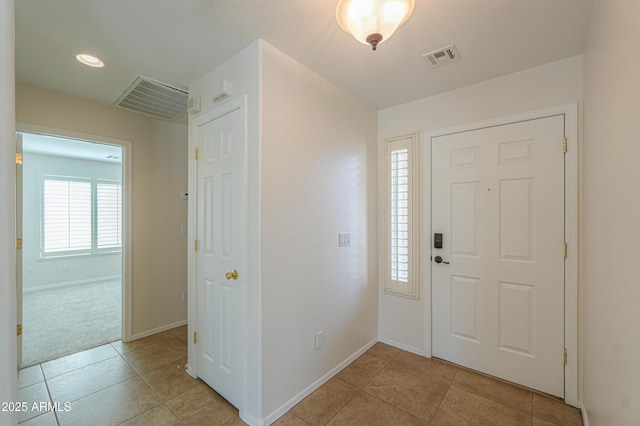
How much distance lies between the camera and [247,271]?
5.73 feet

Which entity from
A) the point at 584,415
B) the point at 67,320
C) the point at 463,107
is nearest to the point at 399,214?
the point at 463,107

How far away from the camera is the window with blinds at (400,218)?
2.60 meters

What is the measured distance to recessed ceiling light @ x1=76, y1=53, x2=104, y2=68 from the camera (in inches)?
74.4

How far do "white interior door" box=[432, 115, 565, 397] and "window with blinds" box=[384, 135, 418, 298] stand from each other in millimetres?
216

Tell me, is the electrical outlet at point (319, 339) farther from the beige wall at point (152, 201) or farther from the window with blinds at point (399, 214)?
the beige wall at point (152, 201)

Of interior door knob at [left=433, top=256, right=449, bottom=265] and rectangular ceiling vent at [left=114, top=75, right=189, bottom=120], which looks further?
interior door knob at [left=433, top=256, right=449, bottom=265]

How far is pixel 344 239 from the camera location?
2369mm

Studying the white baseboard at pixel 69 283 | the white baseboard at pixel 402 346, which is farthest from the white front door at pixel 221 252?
the white baseboard at pixel 69 283

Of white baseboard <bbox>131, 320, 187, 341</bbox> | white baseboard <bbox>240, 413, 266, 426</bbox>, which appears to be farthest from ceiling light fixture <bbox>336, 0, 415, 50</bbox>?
white baseboard <bbox>131, 320, 187, 341</bbox>

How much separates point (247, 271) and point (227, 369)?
80 centimetres

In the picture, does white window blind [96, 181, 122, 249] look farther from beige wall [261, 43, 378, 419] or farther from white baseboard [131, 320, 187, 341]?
beige wall [261, 43, 378, 419]

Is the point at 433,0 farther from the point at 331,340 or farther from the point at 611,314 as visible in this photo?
the point at 331,340

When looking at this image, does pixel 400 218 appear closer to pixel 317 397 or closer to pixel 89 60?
pixel 317 397

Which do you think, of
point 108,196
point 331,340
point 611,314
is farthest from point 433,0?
point 108,196
